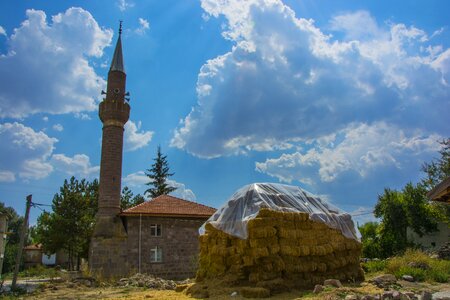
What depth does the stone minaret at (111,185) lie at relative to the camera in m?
22.7

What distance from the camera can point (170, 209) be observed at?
82.2 ft

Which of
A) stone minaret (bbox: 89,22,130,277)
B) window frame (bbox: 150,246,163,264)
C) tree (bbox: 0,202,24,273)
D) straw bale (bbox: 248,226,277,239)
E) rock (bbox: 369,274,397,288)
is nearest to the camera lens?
straw bale (bbox: 248,226,277,239)

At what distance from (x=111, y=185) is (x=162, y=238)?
4.35 m

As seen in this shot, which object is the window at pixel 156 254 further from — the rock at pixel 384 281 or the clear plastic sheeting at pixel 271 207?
the rock at pixel 384 281

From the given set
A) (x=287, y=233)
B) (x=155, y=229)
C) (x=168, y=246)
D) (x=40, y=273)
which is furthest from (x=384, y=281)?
(x=40, y=273)

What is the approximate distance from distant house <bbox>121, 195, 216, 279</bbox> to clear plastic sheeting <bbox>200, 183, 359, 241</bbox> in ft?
35.0

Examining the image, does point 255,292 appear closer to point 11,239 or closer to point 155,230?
point 155,230

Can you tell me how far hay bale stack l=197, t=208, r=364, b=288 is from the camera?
11172mm

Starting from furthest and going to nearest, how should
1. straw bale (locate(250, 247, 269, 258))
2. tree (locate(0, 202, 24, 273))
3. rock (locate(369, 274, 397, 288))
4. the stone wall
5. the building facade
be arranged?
tree (locate(0, 202, 24, 273)) → the stone wall → the building facade → rock (locate(369, 274, 397, 288)) → straw bale (locate(250, 247, 269, 258))

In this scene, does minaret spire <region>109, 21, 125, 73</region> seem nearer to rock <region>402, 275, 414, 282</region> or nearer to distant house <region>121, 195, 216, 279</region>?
distant house <region>121, 195, 216, 279</region>

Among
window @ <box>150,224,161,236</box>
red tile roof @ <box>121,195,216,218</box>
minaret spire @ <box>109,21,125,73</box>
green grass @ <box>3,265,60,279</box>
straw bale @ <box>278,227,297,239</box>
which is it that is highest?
minaret spire @ <box>109,21,125,73</box>

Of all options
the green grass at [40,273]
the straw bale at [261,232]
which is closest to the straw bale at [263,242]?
the straw bale at [261,232]

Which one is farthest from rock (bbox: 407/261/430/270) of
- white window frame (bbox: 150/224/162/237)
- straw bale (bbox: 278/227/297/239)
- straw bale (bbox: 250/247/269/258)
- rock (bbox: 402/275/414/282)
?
white window frame (bbox: 150/224/162/237)

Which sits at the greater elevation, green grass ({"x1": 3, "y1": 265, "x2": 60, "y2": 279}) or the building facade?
the building facade
